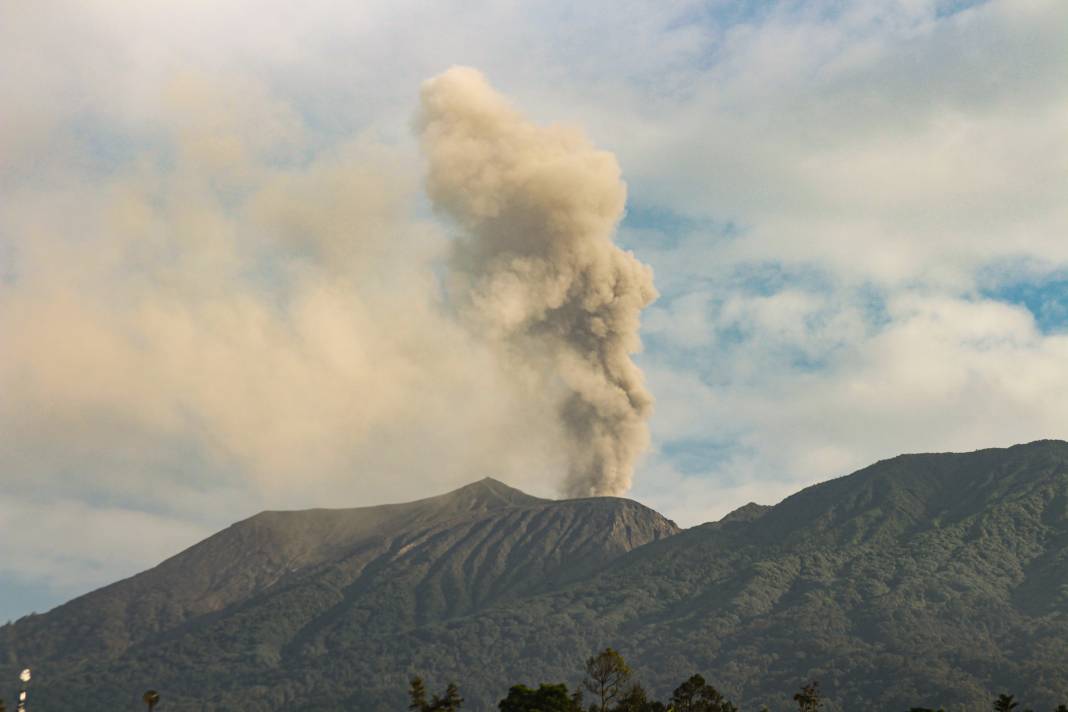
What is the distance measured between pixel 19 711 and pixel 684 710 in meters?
57.9

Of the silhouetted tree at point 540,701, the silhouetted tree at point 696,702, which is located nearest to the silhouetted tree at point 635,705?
the silhouetted tree at point 696,702

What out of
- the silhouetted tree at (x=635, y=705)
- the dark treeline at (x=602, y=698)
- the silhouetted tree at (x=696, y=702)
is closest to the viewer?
the dark treeline at (x=602, y=698)

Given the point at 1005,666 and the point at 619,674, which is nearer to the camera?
the point at 619,674

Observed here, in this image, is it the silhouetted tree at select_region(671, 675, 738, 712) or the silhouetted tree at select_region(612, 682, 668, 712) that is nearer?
the silhouetted tree at select_region(612, 682, 668, 712)

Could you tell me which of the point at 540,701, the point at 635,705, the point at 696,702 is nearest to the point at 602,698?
the point at 635,705

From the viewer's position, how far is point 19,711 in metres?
57.0

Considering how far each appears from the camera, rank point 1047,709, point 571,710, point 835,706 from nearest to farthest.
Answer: point 571,710 < point 1047,709 < point 835,706

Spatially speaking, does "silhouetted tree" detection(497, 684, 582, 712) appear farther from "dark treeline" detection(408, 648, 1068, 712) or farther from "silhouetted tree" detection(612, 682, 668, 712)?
"silhouetted tree" detection(612, 682, 668, 712)

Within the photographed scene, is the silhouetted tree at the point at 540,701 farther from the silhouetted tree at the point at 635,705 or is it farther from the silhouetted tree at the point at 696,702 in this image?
the silhouetted tree at the point at 696,702

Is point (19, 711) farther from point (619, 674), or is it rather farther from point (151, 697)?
point (619, 674)

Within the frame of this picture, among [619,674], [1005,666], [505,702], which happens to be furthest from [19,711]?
[1005,666]

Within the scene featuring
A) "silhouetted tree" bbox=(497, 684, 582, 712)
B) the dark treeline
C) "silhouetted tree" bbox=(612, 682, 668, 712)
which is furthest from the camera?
"silhouetted tree" bbox=(612, 682, 668, 712)

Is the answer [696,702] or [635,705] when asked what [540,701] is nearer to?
[635,705]

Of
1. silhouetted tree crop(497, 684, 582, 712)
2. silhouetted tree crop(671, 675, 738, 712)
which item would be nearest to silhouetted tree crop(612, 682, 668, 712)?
silhouetted tree crop(671, 675, 738, 712)
